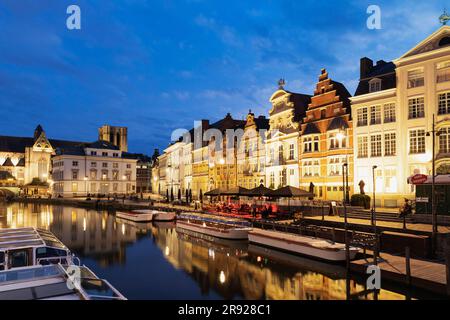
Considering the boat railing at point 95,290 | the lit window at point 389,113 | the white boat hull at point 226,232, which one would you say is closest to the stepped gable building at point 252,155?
the lit window at point 389,113

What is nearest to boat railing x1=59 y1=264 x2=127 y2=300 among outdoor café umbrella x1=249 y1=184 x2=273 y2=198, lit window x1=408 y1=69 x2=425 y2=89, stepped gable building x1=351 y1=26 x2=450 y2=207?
outdoor café umbrella x1=249 y1=184 x2=273 y2=198

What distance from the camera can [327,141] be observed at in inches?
1531

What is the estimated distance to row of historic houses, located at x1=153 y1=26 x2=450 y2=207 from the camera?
30.3 metres

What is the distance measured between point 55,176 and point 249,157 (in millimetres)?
63953

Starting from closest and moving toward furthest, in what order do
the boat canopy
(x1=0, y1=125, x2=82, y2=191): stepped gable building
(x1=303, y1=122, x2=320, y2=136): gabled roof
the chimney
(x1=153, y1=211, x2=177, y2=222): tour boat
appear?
the boat canopy, the chimney, (x1=303, y1=122, x2=320, y2=136): gabled roof, (x1=153, y1=211, x2=177, y2=222): tour boat, (x1=0, y1=125, x2=82, y2=191): stepped gable building

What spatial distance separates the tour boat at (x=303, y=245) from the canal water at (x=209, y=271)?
0.50m

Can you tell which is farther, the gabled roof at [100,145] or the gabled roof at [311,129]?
the gabled roof at [100,145]

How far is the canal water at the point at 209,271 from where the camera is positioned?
14742 mm

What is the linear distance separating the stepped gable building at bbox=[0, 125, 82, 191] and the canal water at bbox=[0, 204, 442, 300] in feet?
324

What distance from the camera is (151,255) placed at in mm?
23547

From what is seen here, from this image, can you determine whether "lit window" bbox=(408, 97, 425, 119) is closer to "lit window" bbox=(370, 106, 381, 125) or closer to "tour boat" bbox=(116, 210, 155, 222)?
"lit window" bbox=(370, 106, 381, 125)

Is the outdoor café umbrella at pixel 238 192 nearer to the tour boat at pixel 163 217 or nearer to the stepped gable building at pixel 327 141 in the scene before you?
the stepped gable building at pixel 327 141
